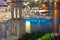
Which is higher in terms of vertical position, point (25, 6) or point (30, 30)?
point (25, 6)

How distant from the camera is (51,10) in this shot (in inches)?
70.4

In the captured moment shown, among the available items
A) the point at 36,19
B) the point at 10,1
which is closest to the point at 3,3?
the point at 10,1

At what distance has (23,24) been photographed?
5.88ft

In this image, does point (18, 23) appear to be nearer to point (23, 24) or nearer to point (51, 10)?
point (23, 24)

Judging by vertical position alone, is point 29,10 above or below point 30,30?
above

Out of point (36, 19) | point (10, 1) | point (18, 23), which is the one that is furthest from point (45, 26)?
point (10, 1)

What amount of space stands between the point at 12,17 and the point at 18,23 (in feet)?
0.21

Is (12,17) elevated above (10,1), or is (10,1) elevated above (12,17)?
(10,1)

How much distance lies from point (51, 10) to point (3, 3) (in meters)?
0.37

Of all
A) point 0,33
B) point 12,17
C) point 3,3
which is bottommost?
point 0,33

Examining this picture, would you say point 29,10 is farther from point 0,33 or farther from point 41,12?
point 0,33

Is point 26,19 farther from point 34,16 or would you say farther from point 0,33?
point 0,33

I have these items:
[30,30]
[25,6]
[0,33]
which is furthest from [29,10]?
[0,33]

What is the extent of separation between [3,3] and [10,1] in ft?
0.18
